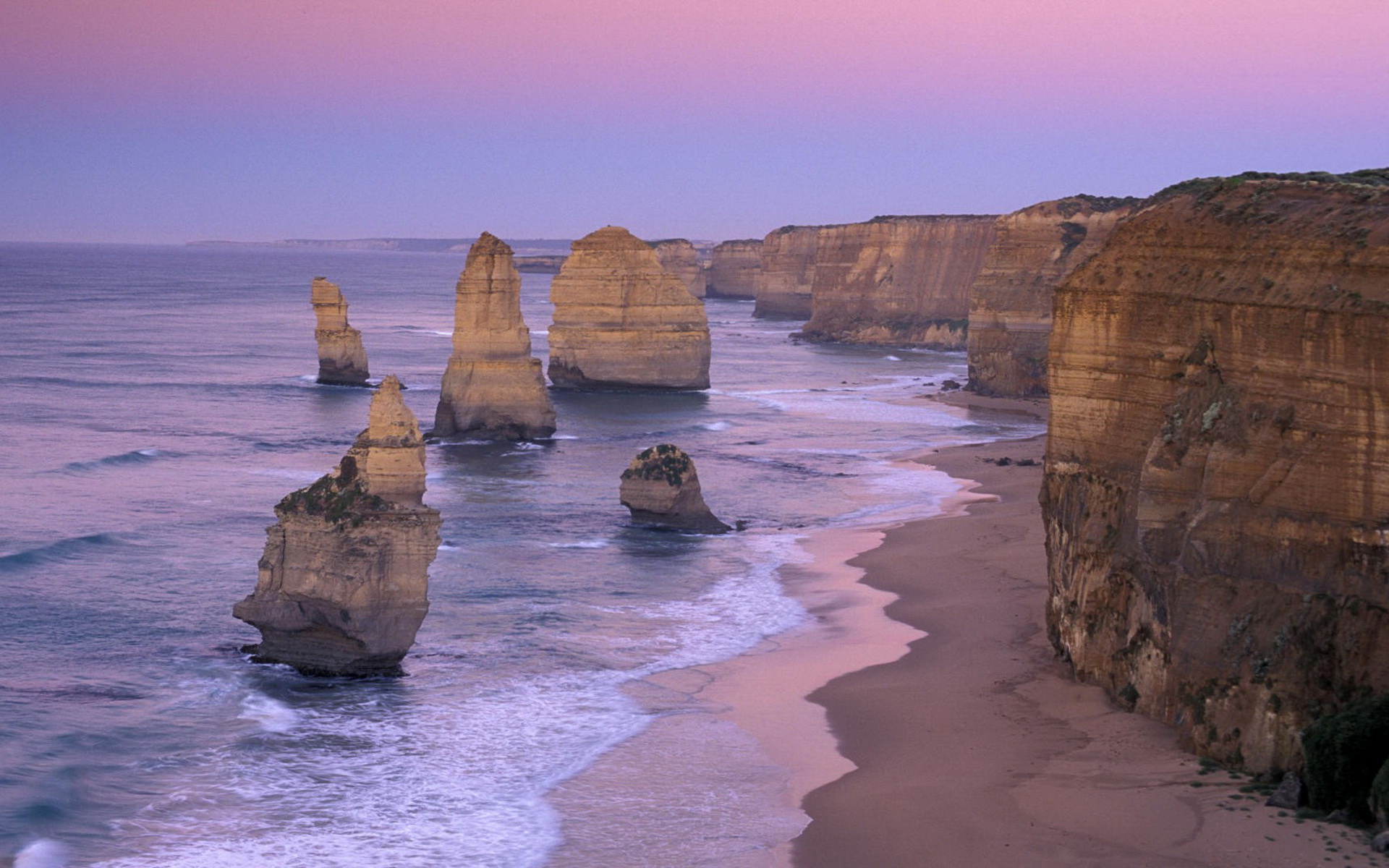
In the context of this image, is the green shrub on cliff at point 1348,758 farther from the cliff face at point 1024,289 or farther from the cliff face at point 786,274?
the cliff face at point 786,274

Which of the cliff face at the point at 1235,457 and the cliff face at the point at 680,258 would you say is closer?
the cliff face at the point at 1235,457

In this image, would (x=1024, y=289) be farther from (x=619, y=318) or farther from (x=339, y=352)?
(x=339, y=352)

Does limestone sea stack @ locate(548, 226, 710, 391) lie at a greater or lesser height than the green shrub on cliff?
greater

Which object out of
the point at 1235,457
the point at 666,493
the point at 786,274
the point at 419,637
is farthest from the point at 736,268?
the point at 1235,457

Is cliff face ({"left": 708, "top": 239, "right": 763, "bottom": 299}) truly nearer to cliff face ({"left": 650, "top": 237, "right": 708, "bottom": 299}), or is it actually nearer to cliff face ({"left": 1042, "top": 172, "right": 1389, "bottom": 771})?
cliff face ({"left": 650, "top": 237, "right": 708, "bottom": 299})

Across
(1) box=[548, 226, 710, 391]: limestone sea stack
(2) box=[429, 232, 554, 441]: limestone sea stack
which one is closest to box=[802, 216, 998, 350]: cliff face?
(1) box=[548, 226, 710, 391]: limestone sea stack

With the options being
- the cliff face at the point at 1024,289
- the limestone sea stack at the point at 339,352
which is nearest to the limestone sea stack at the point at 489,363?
the limestone sea stack at the point at 339,352
